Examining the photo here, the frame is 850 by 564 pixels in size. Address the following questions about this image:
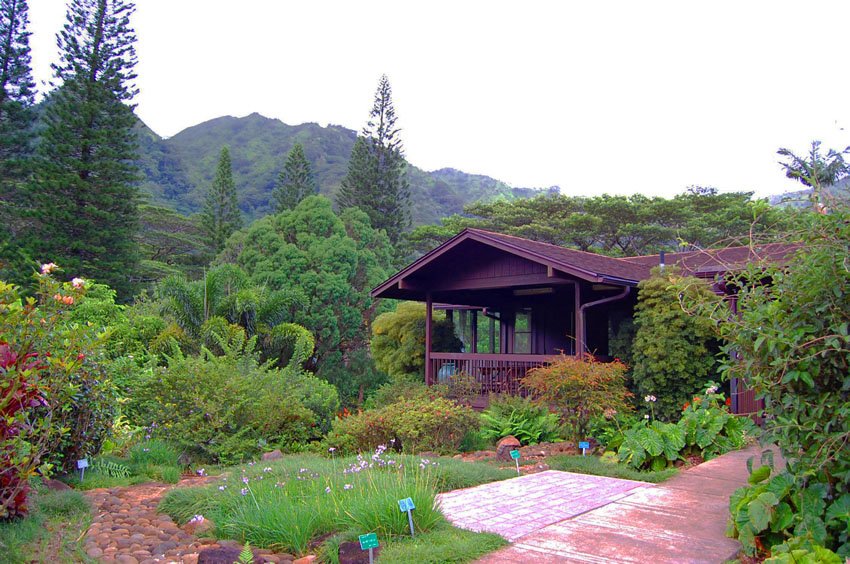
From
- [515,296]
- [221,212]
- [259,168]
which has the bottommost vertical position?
[515,296]

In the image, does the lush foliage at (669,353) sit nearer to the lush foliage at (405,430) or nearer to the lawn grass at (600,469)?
the lawn grass at (600,469)

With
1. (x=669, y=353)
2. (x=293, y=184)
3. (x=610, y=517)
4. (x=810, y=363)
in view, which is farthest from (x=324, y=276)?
(x=810, y=363)

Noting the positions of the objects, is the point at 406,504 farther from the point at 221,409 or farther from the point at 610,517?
the point at 221,409

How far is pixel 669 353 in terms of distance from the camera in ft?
34.8

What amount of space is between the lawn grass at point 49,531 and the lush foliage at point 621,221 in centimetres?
2759

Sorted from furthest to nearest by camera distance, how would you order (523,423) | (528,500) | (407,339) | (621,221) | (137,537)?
(621,221) < (407,339) < (523,423) < (528,500) < (137,537)

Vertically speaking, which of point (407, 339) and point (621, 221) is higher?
point (621, 221)

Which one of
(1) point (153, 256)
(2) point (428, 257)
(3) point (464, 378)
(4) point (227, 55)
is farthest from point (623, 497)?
(1) point (153, 256)

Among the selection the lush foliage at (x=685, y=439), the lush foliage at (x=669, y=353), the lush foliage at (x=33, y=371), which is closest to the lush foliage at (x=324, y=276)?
the lush foliage at (x=669, y=353)

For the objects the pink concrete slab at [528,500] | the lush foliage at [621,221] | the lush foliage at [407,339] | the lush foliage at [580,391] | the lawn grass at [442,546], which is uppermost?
the lush foliage at [621,221]

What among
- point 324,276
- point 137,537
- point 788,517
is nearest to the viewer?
point 788,517

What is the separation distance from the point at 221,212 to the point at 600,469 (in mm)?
31915

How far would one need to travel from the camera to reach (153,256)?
128ft

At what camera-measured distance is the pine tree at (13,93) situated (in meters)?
26.8
